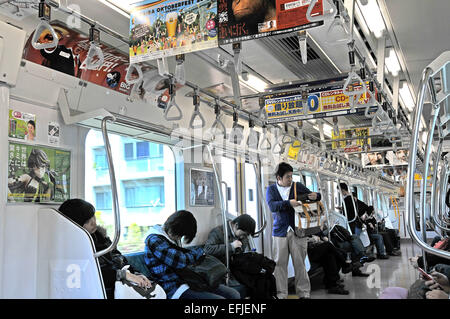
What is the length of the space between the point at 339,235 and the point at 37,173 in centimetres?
618

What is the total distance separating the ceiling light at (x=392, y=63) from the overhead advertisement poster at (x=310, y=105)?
3.33ft

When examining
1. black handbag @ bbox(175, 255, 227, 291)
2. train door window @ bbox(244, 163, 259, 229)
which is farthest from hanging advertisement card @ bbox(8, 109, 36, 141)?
train door window @ bbox(244, 163, 259, 229)

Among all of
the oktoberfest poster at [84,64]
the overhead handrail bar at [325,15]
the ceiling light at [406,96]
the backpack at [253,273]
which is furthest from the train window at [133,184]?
the ceiling light at [406,96]

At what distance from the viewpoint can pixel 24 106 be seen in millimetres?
3490

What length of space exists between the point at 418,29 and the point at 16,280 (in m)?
5.25

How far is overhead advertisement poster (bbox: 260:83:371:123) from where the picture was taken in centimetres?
566

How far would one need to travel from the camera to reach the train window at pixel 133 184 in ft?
13.8

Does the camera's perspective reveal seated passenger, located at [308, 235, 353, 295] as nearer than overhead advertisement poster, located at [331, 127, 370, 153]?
Yes

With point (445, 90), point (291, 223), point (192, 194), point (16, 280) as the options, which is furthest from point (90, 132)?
point (445, 90)

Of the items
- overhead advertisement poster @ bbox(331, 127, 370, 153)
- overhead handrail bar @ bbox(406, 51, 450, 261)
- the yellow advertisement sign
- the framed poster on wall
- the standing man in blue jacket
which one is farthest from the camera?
overhead advertisement poster @ bbox(331, 127, 370, 153)

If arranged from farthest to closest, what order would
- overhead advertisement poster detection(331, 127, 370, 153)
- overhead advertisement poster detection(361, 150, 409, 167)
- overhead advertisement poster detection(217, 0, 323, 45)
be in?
overhead advertisement poster detection(361, 150, 409, 167) < overhead advertisement poster detection(331, 127, 370, 153) < overhead advertisement poster detection(217, 0, 323, 45)

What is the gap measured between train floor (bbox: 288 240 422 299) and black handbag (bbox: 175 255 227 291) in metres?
2.25

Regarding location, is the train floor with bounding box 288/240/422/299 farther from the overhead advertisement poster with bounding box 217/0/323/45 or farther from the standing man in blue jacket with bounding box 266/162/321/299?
the overhead advertisement poster with bounding box 217/0/323/45

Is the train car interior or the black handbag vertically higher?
the train car interior
